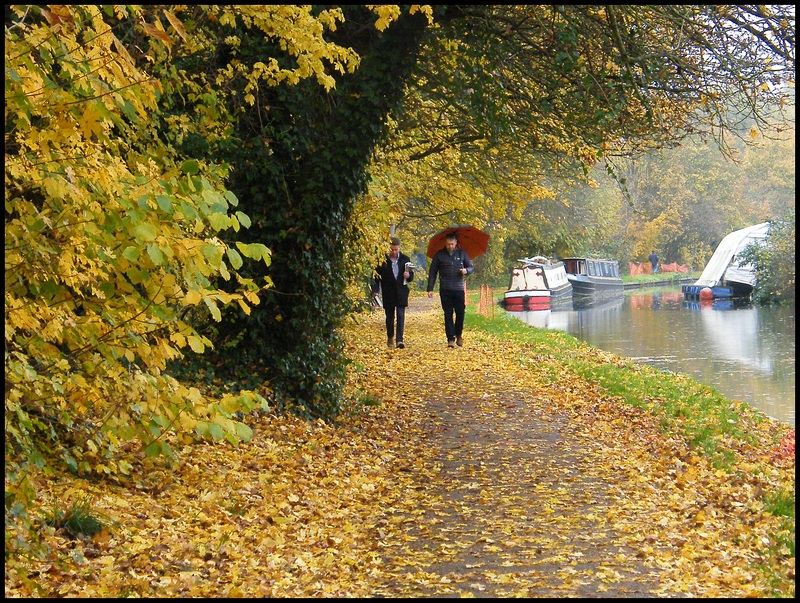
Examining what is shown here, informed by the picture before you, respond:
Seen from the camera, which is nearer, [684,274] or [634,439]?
[634,439]

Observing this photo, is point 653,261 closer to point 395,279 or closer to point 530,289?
point 530,289

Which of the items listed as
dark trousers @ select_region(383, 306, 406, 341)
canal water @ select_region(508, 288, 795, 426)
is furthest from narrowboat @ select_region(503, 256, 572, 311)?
dark trousers @ select_region(383, 306, 406, 341)

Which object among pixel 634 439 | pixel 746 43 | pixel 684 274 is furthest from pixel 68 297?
pixel 684 274

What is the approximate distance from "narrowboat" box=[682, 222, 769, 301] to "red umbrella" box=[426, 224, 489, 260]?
26.7m

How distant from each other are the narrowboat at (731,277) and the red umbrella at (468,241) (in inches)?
1051

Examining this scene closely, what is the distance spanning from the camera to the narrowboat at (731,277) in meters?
38.5

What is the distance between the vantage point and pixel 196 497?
5.75 m

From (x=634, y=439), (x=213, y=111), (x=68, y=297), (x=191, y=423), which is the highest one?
(x=213, y=111)

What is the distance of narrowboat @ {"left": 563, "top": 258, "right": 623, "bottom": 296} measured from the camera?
43784 millimetres

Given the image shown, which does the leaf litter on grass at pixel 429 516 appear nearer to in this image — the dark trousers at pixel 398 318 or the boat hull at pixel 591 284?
the dark trousers at pixel 398 318

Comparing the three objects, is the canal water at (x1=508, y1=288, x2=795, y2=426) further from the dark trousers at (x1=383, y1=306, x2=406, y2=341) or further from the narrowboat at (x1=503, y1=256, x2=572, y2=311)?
the dark trousers at (x1=383, y1=306, x2=406, y2=341)

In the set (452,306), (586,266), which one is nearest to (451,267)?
(452,306)

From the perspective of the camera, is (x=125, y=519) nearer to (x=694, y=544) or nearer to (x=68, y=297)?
(x=68, y=297)

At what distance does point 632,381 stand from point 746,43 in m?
5.07
